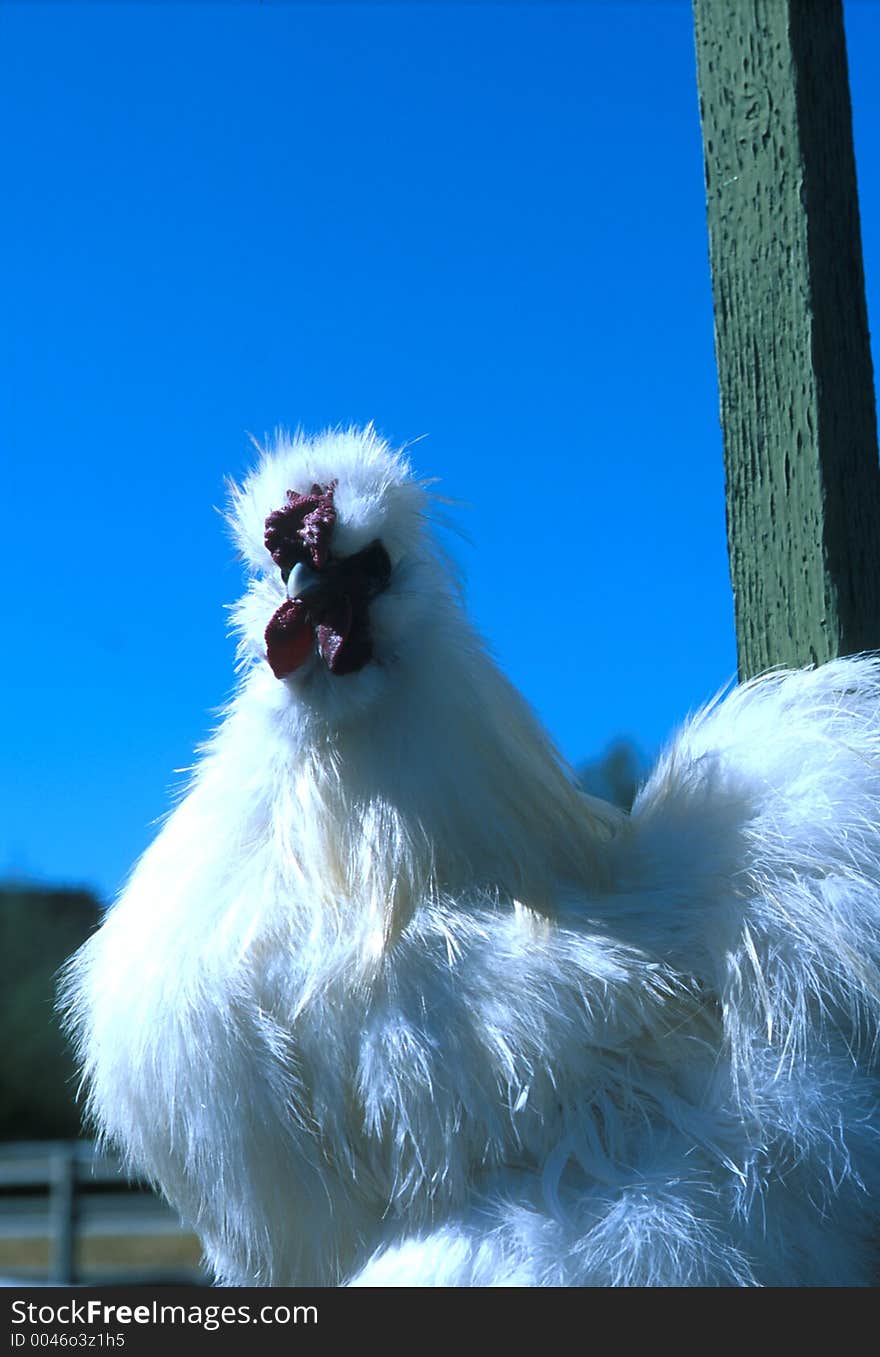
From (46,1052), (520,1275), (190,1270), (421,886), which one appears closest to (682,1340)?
(520,1275)

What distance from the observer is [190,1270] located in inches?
324

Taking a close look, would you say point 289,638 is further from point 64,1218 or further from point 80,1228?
point 80,1228

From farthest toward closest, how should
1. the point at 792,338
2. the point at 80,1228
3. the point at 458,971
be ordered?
the point at 80,1228
the point at 792,338
the point at 458,971

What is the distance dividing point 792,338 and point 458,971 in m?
0.99

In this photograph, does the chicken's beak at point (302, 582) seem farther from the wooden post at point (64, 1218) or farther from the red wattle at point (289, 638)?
the wooden post at point (64, 1218)

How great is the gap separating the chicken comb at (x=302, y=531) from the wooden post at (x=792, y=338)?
621mm

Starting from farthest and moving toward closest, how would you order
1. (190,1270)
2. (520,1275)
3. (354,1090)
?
(190,1270) → (354,1090) → (520,1275)

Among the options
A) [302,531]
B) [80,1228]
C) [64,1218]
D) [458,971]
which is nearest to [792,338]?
[302,531]

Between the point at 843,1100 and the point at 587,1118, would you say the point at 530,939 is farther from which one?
the point at 843,1100

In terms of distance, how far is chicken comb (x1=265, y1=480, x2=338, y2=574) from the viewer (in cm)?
161

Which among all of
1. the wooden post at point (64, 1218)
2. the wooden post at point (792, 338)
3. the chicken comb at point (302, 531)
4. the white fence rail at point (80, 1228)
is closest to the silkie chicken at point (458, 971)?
the chicken comb at point (302, 531)

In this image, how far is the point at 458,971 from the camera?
4.87 feet

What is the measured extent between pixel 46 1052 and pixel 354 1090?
1074cm

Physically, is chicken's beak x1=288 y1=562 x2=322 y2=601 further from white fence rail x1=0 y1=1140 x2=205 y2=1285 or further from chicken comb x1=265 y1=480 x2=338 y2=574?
white fence rail x1=0 y1=1140 x2=205 y2=1285
